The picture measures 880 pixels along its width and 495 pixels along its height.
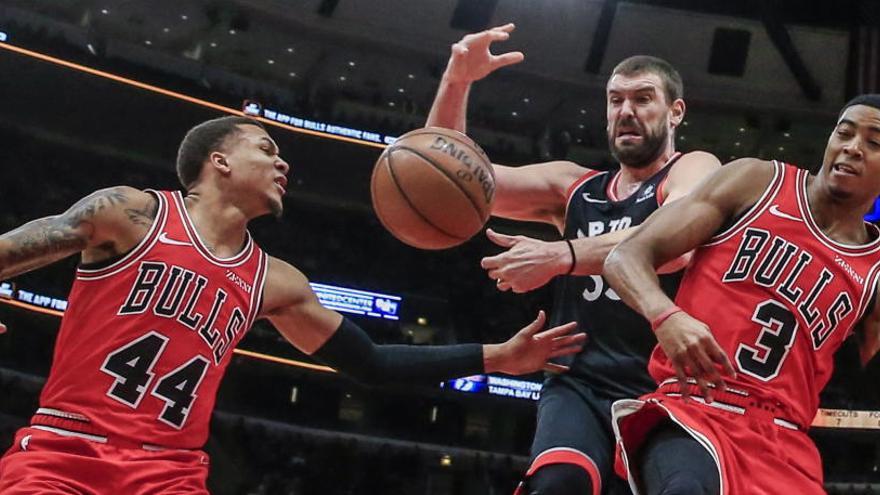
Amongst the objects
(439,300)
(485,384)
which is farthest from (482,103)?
(485,384)

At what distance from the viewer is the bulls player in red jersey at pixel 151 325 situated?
3.31m

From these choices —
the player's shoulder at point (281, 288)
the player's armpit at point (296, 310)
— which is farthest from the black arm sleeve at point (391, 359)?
the player's shoulder at point (281, 288)

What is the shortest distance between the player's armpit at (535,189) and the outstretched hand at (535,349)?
1.60ft

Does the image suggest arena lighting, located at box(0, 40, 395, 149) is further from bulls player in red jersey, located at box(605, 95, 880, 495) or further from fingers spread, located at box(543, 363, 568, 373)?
bulls player in red jersey, located at box(605, 95, 880, 495)

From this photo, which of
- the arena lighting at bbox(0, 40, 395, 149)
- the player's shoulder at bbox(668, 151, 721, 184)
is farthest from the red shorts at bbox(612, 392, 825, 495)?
the arena lighting at bbox(0, 40, 395, 149)

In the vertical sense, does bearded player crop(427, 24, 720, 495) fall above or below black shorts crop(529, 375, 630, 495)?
above

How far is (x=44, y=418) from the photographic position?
3396 mm

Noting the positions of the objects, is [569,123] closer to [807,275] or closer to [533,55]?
[533,55]

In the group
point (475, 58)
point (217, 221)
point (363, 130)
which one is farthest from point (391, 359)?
point (363, 130)

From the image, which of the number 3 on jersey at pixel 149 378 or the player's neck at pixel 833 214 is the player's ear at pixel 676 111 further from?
the number 3 on jersey at pixel 149 378

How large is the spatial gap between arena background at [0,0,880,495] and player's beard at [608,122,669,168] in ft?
38.2

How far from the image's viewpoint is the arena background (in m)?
15.0

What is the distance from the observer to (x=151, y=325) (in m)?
3.54

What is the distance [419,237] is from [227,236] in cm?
80
